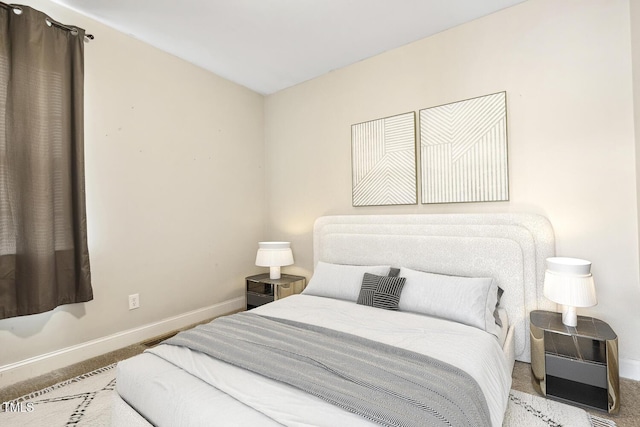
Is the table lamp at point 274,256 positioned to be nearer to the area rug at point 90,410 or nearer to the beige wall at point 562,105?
the beige wall at point 562,105

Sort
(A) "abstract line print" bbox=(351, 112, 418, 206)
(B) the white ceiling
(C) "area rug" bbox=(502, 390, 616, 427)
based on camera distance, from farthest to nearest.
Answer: (A) "abstract line print" bbox=(351, 112, 418, 206) → (B) the white ceiling → (C) "area rug" bbox=(502, 390, 616, 427)

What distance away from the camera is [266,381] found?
1.30m

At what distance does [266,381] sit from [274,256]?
6.73 ft

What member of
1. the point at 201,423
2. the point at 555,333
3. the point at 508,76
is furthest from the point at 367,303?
the point at 508,76

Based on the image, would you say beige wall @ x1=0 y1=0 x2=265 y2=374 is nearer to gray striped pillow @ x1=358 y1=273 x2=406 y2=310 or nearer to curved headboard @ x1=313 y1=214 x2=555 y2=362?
curved headboard @ x1=313 y1=214 x2=555 y2=362

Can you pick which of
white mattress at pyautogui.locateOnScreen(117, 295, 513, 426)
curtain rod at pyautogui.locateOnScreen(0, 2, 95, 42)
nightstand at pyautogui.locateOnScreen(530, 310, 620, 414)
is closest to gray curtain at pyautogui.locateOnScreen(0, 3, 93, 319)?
curtain rod at pyautogui.locateOnScreen(0, 2, 95, 42)

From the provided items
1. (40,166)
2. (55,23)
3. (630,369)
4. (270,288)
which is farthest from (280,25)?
(630,369)

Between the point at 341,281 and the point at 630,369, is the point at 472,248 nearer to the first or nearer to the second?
the point at 341,281

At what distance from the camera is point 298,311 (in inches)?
88.5

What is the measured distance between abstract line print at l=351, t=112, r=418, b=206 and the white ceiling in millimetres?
727

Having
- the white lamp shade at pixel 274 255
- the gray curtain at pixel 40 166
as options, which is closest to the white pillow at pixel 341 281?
the white lamp shade at pixel 274 255

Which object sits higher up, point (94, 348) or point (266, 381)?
point (266, 381)

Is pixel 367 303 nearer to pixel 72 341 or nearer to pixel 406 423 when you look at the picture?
pixel 406 423

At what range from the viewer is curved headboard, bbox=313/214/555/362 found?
2.21 metres
